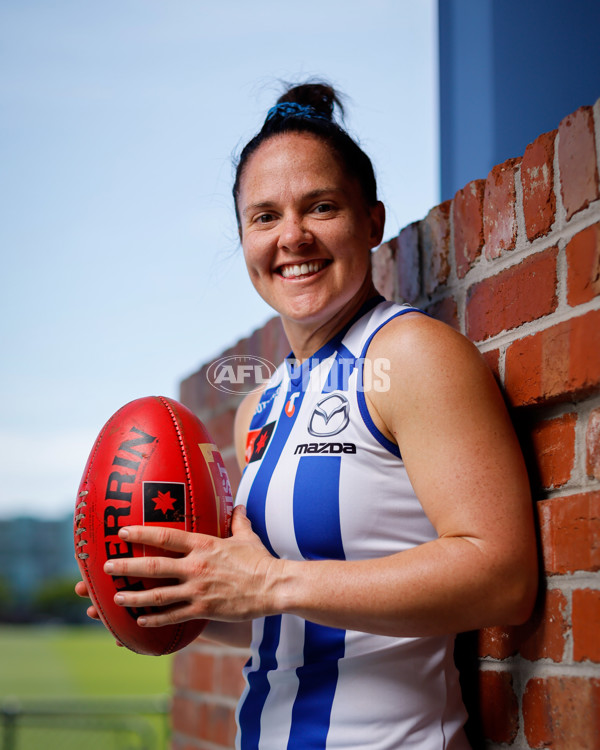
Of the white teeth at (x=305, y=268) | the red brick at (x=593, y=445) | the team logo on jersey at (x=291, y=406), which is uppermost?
the white teeth at (x=305, y=268)

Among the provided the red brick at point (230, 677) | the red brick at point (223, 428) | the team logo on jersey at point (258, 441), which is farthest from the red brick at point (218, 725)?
the team logo on jersey at point (258, 441)

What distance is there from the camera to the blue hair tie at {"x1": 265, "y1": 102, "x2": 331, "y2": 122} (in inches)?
46.0

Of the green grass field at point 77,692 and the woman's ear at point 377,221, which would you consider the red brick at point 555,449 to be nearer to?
the woman's ear at point 377,221

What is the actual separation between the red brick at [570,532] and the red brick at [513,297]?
0.74 ft

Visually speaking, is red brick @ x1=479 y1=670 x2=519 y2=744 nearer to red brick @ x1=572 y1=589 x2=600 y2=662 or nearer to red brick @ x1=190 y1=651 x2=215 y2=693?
red brick @ x1=572 y1=589 x2=600 y2=662

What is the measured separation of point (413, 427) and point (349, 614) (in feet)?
0.72

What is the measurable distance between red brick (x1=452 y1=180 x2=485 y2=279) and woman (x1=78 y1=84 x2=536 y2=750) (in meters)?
0.13

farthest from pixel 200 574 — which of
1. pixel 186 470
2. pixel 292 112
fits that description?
pixel 292 112

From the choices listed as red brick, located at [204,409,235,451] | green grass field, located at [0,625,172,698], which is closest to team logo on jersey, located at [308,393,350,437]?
red brick, located at [204,409,235,451]

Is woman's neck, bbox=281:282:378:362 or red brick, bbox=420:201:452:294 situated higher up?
red brick, bbox=420:201:452:294

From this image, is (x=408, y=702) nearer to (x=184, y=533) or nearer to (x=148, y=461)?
(x=184, y=533)

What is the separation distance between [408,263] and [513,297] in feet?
1.09

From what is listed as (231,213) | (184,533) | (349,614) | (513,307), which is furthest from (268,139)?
(349,614)

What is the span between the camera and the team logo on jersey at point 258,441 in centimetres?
111
